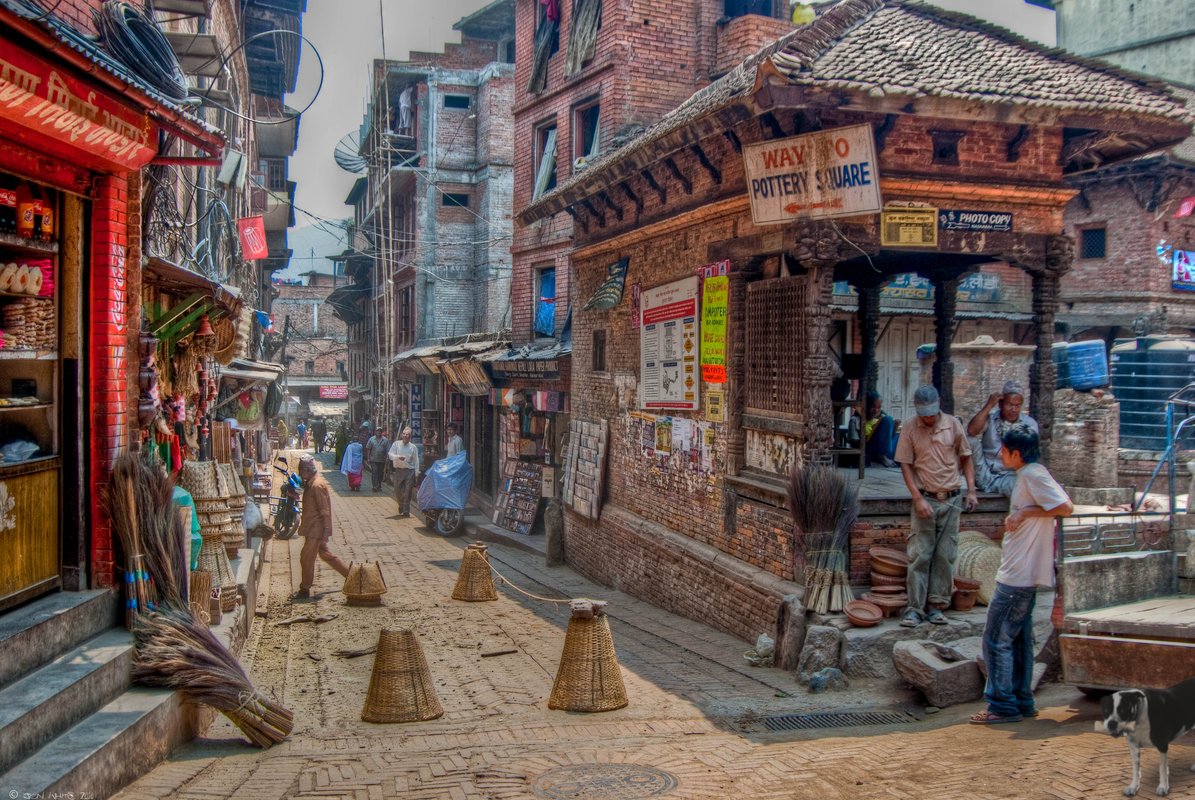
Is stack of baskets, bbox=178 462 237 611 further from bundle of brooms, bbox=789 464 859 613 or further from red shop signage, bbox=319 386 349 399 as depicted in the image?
red shop signage, bbox=319 386 349 399

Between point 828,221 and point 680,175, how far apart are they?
2938mm

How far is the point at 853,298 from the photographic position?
1592 centimetres

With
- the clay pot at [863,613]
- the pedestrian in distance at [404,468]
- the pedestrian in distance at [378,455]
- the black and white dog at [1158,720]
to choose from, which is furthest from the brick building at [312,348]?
the black and white dog at [1158,720]

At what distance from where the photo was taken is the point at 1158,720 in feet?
15.0

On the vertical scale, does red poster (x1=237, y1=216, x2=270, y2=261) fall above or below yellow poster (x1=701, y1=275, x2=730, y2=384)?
above

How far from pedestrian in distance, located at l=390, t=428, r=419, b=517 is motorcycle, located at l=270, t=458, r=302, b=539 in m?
3.95

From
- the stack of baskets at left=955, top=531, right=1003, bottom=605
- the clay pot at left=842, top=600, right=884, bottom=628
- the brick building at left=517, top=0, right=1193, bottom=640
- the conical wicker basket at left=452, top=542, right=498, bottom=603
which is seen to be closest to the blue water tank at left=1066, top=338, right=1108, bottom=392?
the brick building at left=517, top=0, right=1193, bottom=640

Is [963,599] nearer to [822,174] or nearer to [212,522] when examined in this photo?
[822,174]

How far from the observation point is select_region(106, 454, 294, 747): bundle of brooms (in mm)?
5785

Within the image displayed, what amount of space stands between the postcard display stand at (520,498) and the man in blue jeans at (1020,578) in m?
12.2

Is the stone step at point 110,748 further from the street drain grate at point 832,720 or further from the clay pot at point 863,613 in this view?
the clay pot at point 863,613

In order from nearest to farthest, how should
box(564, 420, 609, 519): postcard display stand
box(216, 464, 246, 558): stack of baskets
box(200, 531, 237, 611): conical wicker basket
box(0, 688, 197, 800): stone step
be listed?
box(0, 688, 197, 800): stone step → box(200, 531, 237, 611): conical wicker basket → box(216, 464, 246, 558): stack of baskets → box(564, 420, 609, 519): postcard display stand

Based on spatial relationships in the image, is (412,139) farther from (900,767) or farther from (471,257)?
(900,767)

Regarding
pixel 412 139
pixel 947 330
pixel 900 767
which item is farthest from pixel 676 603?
pixel 412 139
